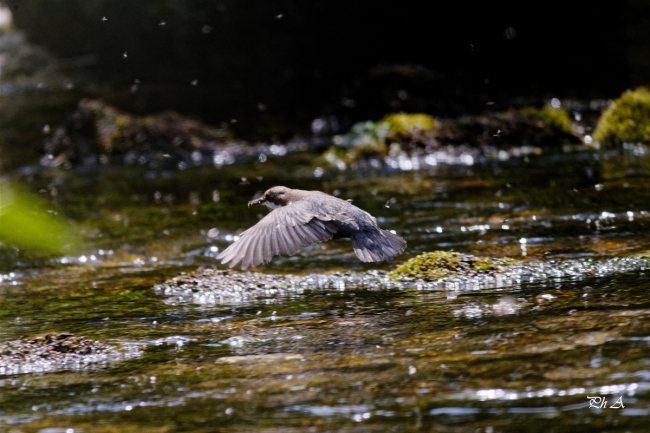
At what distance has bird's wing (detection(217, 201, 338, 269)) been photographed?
478 cm

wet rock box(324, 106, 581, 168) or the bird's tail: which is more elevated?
wet rock box(324, 106, 581, 168)

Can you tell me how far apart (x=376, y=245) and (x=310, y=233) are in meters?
0.54

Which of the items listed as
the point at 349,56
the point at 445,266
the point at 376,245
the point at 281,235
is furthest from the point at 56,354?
the point at 349,56

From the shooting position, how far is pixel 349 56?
20.9 metres

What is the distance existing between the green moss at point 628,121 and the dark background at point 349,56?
4.04 meters

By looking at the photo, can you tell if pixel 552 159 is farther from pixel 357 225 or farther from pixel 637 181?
pixel 357 225

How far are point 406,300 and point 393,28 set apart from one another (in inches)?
628

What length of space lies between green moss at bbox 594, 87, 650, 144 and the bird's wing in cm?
696

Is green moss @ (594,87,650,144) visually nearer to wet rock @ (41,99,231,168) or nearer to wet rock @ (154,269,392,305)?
wet rock @ (154,269,392,305)

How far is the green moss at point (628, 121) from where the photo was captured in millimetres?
10734
